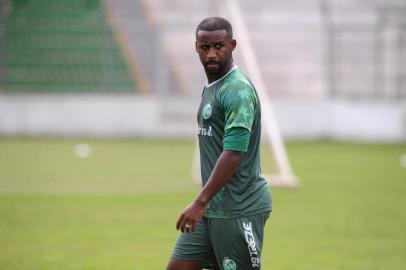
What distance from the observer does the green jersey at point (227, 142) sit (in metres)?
5.47

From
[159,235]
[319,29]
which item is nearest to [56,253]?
[159,235]

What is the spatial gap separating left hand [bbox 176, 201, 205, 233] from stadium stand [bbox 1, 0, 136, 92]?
2350 centimetres

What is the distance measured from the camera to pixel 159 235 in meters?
11.3

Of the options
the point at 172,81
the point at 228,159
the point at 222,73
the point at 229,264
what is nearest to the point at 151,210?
the point at 229,264

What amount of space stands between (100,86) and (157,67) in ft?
6.67

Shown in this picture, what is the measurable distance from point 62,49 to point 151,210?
1660cm

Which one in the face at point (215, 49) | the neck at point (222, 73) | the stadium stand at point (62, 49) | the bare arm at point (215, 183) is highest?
the stadium stand at point (62, 49)

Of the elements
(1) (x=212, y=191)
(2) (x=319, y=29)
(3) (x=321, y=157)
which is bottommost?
(3) (x=321, y=157)

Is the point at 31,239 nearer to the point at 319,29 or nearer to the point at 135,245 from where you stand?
the point at 135,245

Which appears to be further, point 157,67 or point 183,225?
point 157,67

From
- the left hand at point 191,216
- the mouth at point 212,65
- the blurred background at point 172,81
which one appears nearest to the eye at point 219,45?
the mouth at point 212,65

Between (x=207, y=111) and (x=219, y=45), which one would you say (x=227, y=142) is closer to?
(x=207, y=111)

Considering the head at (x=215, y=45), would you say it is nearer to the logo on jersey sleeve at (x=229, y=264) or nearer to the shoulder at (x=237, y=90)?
the shoulder at (x=237, y=90)

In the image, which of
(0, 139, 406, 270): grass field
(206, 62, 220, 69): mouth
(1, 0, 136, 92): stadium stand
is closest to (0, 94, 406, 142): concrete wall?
(1, 0, 136, 92): stadium stand
